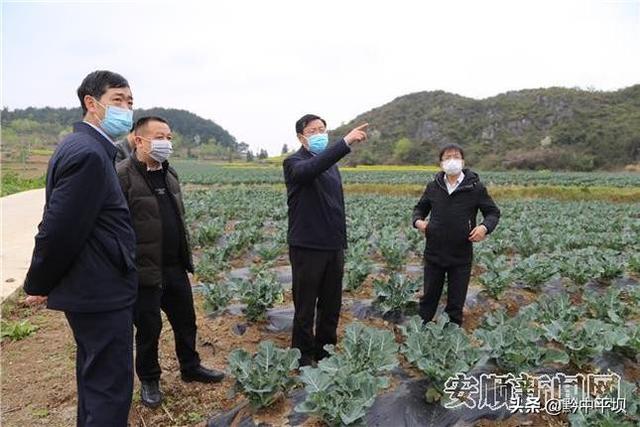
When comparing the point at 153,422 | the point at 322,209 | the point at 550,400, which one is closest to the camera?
the point at 550,400

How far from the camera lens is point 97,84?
8.44 ft

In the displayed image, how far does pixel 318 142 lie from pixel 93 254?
6.12 feet

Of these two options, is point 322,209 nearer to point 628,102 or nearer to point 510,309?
point 510,309

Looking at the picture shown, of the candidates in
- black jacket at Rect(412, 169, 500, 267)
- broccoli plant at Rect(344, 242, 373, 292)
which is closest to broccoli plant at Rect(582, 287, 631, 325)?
black jacket at Rect(412, 169, 500, 267)

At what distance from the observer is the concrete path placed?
270 inches

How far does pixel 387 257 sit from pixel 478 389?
420 cm

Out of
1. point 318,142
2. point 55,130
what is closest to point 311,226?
point 318,142

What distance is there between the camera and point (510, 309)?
564 centimetres

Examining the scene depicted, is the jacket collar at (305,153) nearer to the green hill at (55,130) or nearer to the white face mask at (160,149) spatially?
the white face mask at (160,149)

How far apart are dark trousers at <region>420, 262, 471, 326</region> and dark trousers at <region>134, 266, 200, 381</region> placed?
2.13 metres

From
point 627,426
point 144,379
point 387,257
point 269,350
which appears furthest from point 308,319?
point 387,257

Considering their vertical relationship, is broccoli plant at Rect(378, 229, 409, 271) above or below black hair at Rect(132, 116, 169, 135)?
below

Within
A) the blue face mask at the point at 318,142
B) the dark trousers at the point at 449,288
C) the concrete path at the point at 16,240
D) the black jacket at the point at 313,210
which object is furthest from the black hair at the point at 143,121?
the concrete path at the point at 16,240

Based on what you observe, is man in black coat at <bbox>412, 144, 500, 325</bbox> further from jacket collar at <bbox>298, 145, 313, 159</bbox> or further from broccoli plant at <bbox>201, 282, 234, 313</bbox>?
broccoli plant at <bbox>201, 282, 234, 313</bbox>
